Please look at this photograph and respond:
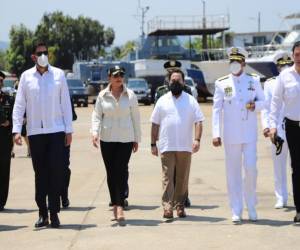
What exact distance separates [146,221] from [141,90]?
130 ft

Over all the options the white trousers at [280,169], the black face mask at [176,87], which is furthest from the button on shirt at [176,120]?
the white trousers at [280,169]

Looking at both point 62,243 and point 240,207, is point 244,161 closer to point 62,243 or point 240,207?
point 240,207

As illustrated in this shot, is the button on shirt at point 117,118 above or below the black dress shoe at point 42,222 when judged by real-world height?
above

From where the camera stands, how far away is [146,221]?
30.0 ft

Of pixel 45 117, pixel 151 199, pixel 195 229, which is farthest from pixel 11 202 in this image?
pixel 195 229

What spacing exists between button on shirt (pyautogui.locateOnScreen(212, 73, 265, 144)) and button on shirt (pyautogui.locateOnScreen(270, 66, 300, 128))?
0.57 ft

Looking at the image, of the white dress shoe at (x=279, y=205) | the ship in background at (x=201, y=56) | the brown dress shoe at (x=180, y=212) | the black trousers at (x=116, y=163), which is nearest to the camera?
the black trousers at (x=116, y=163)

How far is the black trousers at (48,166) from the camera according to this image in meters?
8.80

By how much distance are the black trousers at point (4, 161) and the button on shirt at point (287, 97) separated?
3.65 meters

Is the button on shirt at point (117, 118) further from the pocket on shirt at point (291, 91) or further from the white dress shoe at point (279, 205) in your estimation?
the white dress shoe at point (279, 205)

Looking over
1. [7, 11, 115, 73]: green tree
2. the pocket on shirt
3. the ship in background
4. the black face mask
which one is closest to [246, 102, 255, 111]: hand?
the pocket on shirt

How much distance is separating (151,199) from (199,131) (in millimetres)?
2022

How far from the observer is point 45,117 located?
8.77 meters

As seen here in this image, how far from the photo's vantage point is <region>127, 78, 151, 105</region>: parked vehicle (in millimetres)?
48562
